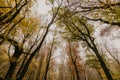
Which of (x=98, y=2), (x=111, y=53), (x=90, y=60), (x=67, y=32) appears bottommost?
(x=111, y=53)

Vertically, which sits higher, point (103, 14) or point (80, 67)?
point (103, 14)

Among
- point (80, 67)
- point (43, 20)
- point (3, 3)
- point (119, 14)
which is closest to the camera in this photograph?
point (119, 14)

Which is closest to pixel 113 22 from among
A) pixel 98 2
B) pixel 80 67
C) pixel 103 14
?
pixel 103 14

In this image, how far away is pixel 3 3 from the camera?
11.3 meters

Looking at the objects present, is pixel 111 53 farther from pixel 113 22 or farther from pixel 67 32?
pixel 113 22

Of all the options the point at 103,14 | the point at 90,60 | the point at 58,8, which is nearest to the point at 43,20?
the point at 58,8

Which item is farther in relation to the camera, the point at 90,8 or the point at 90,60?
the point at 90,60

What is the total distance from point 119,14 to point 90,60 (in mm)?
12054

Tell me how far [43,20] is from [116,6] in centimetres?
1219

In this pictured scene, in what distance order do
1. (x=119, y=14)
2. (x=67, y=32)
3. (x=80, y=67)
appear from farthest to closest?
1. (x=80, y=67)
2. (x=67, y=32)
3. (x=119, y=14)

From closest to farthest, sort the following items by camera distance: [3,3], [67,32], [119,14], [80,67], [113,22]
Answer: [119,14], [113,22], [3,3], [67,32], [80,67]

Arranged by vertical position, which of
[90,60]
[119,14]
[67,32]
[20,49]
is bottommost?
[90,60]

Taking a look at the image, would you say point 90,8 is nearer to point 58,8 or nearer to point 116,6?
point 116,6

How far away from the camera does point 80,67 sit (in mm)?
30531
